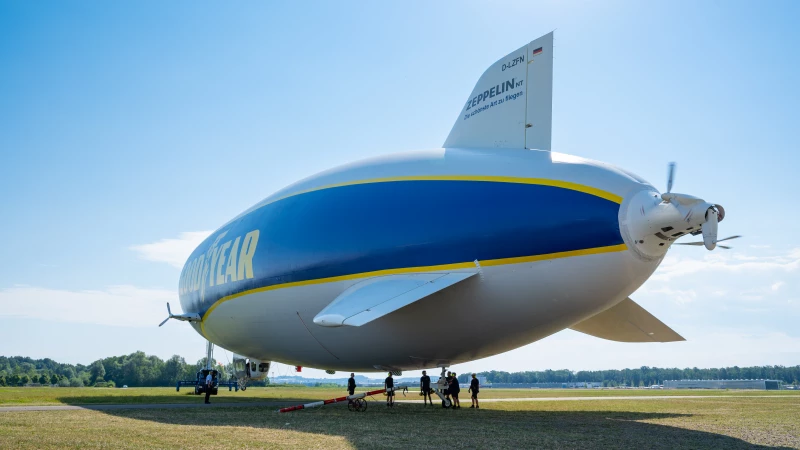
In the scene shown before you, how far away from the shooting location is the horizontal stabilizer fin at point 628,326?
21297 mm

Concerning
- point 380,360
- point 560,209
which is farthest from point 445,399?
point 560,209

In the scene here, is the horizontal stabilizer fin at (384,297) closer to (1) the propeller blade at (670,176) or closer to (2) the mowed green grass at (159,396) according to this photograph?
(1) the propeller blade at (670,176)

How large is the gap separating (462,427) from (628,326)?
8375mm

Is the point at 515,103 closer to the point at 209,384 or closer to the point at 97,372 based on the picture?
the point at 209,384

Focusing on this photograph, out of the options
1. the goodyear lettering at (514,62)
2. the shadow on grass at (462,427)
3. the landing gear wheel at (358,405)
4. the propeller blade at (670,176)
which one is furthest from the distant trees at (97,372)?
the propeller blade at (670,176)

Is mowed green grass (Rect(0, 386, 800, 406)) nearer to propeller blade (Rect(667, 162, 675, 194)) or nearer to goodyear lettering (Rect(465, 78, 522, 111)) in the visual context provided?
goodyear lettering (Rect(465, 78, 522, 111))

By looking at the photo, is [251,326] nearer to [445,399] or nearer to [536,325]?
[445,399]

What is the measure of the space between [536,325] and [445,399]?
8.36m

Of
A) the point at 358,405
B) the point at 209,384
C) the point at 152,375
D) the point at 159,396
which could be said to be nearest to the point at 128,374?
the point at 152,375

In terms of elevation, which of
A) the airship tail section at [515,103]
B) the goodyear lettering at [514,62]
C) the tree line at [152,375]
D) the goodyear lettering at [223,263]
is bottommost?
the tree line at [152,375]

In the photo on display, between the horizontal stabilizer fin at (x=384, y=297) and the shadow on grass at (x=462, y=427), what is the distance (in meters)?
2.82

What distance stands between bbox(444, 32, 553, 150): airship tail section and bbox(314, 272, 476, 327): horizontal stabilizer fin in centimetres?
508

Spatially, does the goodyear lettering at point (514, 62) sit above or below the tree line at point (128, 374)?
above

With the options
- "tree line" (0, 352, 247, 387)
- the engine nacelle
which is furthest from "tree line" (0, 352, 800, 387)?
the engine nacelle
